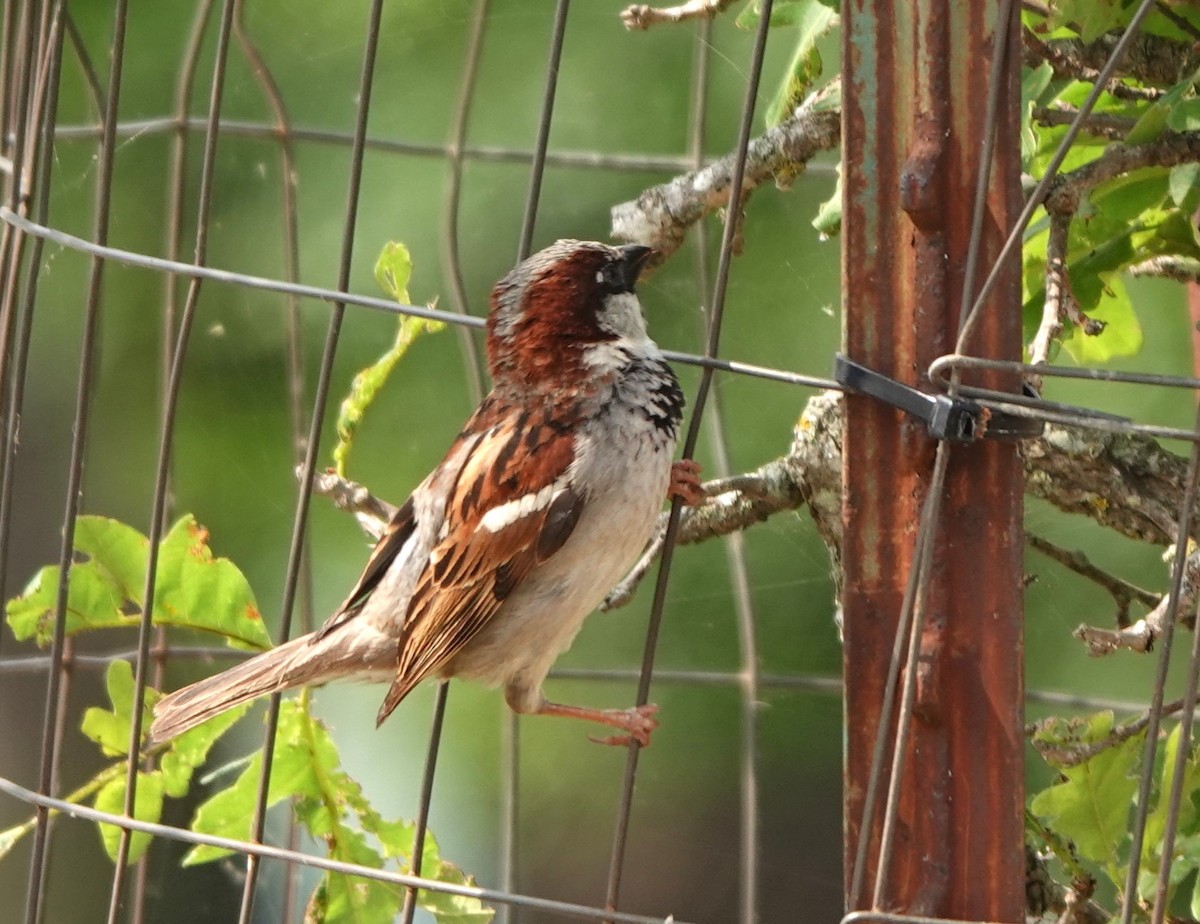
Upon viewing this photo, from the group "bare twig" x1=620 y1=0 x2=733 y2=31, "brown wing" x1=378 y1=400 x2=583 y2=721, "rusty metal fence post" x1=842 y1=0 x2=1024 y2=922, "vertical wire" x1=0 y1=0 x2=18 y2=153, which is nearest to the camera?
"rusty metal fence post" x1=842 y1=0 x2=1024 y2=922

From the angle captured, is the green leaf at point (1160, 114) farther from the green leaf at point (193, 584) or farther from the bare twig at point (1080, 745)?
the green leaf at point (193, 584)

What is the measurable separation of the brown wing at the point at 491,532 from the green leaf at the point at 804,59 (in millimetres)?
423

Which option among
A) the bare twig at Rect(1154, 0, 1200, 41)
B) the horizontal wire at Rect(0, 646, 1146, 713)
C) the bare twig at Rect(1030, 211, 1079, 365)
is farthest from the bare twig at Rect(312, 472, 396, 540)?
the bare twig at Rect(1154, 0, 1200, 41)

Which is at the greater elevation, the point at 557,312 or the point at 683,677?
the point at 557,312

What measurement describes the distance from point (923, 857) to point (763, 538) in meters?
1.93

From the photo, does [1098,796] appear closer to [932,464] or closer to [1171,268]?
[932,464]

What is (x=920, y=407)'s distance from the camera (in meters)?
1.23

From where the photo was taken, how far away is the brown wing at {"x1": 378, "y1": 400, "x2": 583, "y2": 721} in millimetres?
1779

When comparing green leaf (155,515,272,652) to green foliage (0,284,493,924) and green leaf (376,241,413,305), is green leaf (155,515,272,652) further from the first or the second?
green leaf (376,241,413,305)

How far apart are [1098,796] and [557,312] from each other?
0.78 metres

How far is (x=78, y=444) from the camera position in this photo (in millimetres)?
1573

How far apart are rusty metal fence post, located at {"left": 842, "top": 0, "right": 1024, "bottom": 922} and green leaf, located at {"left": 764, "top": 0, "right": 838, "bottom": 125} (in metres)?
0.31

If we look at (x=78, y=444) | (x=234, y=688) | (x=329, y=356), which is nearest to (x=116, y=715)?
(x=234, y=688)

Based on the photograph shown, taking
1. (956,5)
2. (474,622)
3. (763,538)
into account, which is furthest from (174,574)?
(763,538)
